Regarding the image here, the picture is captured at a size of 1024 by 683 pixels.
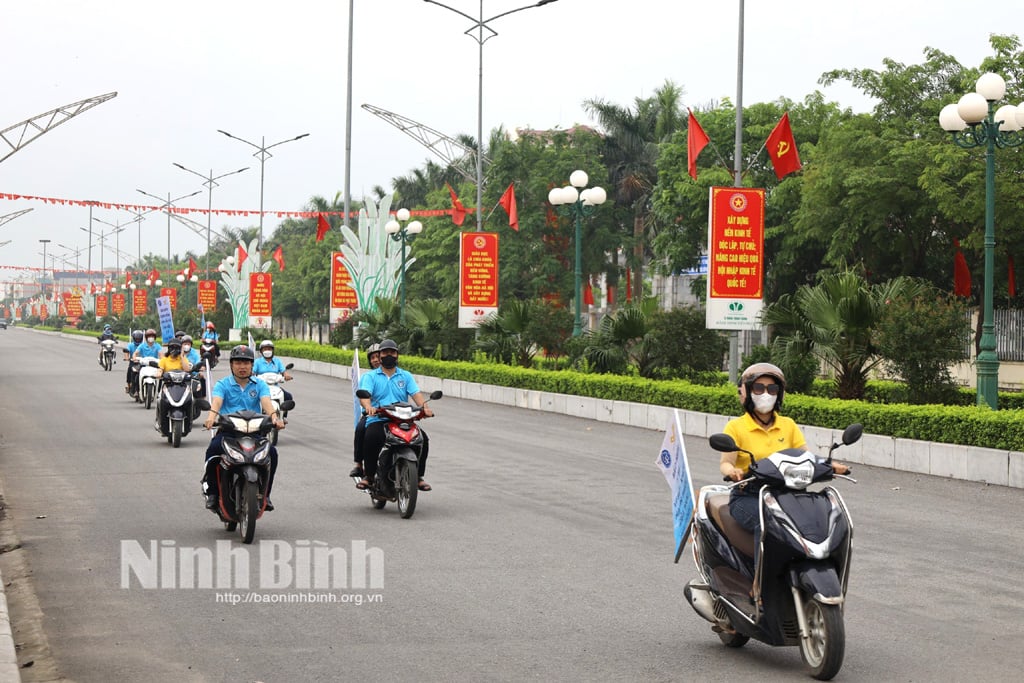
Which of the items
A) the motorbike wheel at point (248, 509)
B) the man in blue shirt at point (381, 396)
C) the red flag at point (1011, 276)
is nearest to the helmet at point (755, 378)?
the motorbike wheel at point (248, 509)

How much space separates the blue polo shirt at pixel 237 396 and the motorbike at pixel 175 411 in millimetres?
7737

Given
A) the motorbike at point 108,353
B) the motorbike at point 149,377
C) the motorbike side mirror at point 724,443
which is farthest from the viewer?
the motorbike at point 108,353

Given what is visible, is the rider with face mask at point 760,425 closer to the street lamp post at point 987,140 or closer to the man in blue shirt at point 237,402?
the man in blue shirt at point 237,402

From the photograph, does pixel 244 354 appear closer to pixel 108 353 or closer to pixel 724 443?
pixel 724 443

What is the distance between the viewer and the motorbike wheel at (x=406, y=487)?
1177cm

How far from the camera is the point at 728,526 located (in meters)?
6.66

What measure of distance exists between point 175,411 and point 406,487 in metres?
7.80

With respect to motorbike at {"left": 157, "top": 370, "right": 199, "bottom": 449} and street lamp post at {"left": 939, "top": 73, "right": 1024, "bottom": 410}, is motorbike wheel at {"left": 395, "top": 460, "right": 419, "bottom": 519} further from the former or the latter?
street lamp post at {"left": 939, "top": 73, "right": 1024, "bottom": 410}

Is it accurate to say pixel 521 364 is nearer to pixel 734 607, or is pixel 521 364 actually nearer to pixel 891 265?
pixel 891 265

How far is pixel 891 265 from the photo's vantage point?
39.5 metres

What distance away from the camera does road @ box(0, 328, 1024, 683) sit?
266 inches

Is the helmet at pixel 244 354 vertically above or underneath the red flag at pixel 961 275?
underneath

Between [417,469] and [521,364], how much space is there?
2005 centimetres

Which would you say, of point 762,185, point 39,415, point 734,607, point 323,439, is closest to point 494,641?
point 734,607
